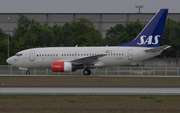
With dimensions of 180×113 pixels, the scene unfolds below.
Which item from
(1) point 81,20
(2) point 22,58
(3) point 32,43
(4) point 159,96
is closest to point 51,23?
(1) point 81,20

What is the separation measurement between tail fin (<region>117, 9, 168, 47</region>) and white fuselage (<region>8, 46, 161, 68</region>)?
2.93ft

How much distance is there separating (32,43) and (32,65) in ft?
89.7

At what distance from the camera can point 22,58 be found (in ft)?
139

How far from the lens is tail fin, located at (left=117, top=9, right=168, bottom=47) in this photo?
40984mm

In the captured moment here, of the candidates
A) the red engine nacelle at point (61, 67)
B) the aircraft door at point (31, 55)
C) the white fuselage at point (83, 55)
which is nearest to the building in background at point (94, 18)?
the white fuselage at point (83, 55)

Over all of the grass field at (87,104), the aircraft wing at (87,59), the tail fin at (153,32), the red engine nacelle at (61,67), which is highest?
the tail fin at (153,32)

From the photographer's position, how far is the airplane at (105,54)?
40.9 meters

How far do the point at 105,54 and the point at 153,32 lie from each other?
6382mm

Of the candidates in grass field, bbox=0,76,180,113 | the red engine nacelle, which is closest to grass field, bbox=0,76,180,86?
the red engine nacelle

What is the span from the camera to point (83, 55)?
136 ft

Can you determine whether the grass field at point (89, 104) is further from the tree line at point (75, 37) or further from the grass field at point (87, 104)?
the tree line at point (75, 37)

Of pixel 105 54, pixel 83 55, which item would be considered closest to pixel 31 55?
pixel 83 55

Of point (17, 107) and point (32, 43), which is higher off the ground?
point (32, 43)

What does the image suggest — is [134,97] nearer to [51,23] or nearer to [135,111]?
[135,111]
